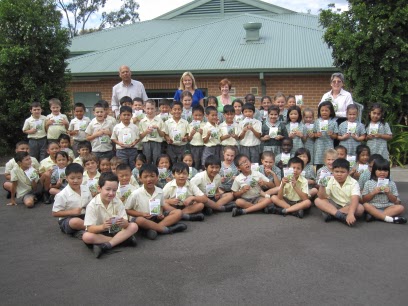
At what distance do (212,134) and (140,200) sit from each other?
2.28 meters

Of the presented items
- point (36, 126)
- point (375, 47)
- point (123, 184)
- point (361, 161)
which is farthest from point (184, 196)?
point (375, 47)

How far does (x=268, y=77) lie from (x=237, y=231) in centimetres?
762

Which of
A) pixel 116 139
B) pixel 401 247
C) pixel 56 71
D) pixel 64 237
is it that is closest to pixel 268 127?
pixel 116 139

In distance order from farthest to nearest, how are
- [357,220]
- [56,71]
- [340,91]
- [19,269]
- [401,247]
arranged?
1. [56,71]
2. [340,91]
3. [357,220]
4. [401,247]
5. [19,269]

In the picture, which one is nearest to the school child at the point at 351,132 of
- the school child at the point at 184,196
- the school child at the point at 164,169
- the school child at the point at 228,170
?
the school child at the point at 228,170

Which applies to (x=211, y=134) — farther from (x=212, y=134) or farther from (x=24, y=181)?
(x=24, y=181)

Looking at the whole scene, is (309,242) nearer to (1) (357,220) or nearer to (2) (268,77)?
(1) (357,220)

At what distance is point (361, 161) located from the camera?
673 centimetres

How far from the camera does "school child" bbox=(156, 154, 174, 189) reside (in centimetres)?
661

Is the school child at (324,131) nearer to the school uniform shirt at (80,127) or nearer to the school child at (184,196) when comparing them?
the school child at (184,196)

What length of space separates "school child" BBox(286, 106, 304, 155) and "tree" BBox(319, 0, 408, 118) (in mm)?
2815

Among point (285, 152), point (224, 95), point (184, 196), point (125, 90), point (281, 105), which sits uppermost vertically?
point (125, 90)

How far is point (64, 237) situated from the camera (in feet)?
18.4

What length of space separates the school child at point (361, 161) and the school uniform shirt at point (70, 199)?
13.3 ft
